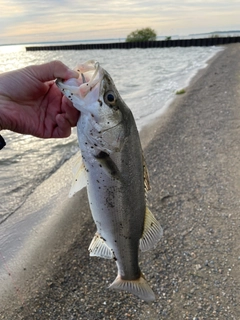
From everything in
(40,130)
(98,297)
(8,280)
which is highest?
(40,130)

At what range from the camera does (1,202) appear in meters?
7.91

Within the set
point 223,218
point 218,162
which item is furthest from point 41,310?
point 218,162

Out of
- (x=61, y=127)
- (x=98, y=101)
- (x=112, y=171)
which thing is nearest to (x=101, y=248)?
(x=112, y=171)

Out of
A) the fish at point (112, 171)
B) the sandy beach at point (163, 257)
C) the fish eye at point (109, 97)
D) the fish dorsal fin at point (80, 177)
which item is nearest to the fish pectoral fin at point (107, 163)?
the fish at point (112, 171)

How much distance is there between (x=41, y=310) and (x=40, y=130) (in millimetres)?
2495

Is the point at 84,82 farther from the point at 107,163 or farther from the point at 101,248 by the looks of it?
the point at 101,248

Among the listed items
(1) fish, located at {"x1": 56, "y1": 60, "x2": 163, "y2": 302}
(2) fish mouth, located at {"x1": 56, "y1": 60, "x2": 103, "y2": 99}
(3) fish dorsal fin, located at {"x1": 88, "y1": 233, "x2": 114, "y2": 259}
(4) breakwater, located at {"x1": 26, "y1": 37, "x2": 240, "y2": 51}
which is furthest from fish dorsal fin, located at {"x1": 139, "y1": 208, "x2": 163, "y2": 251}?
(4) breakwater, located at {"x1": 26, "y1": 37, "x2": 240, "y2": 51}

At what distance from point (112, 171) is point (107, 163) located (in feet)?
0.27

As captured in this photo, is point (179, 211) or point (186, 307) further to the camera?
point (179, 211)

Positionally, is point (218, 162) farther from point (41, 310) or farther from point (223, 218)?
point (41, 310)

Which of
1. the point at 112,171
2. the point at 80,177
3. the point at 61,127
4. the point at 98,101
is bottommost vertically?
the point at 80,177

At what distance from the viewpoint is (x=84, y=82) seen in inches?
102

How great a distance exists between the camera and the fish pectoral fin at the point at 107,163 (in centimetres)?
277

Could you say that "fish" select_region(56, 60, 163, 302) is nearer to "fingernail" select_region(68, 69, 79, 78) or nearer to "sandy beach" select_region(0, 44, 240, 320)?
"fingernail" select_region(68, 69, 79, 78)
